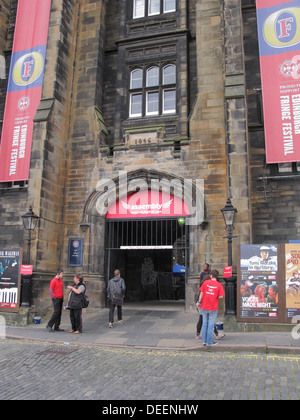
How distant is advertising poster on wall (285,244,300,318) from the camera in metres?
9.12

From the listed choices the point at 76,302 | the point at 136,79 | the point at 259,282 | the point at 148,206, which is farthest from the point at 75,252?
the point at 136,79

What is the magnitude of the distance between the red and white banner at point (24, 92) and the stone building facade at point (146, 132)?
785mm

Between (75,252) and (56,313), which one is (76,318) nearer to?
(56,313)

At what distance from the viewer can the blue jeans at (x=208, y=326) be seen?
7848mm

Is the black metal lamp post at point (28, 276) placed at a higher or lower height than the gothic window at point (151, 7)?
lower

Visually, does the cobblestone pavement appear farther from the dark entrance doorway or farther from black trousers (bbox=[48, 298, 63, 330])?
the dark entrance doorway

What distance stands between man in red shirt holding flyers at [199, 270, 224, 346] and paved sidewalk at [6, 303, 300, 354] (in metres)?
0.26

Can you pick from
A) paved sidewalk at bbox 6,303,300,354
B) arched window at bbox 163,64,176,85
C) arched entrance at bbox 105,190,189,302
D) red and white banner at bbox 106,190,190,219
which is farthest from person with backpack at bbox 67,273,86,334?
arched window at bbox 163,64,176,85

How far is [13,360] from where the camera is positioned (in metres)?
7.13

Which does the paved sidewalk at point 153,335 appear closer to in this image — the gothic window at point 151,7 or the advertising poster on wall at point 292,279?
the advertising poster on wall at point 292,279

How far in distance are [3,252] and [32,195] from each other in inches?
88.6

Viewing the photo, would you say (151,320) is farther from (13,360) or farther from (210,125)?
(210,125)

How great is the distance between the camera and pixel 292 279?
9.26m

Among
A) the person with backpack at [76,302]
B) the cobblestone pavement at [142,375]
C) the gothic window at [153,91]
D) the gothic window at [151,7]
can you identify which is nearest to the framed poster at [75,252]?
the person with backpack at [76,302]
